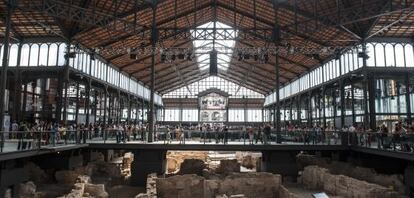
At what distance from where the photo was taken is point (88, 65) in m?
34.8

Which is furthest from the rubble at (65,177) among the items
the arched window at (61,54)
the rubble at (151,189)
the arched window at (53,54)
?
the arched window at (53,54)

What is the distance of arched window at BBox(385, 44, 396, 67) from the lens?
98.1 ft

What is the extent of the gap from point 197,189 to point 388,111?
1970 centimetres

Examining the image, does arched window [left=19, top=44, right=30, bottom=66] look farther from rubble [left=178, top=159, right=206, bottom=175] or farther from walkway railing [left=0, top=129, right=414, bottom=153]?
rubble [left=178, top=159, right=206, bottom=175]

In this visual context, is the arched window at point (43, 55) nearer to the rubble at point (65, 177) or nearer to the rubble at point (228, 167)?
the rubble at point (65, 177)

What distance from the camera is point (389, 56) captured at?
30.0m

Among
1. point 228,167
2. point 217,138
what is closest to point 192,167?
point 228,167

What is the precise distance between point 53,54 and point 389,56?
30299mm

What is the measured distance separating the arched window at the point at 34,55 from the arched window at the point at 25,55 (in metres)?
0.32

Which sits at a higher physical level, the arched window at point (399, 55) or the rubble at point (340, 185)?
the arched window at point (399, 55)

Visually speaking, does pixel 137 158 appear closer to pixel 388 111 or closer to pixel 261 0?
pixel 261 0

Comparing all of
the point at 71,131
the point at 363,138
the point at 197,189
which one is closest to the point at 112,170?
the point at 71,131

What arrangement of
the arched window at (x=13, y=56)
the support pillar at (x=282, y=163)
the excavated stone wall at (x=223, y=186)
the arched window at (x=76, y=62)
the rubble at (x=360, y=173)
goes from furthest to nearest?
the arched window at (x=76, y=62)
the arched window at (x=13, y=56)
the support pillar at (x=282, y=163)
the excavated stone wall at (x=223, y=186)
the rubble at (x=360, y=173)

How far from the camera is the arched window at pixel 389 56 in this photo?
2991 cm
